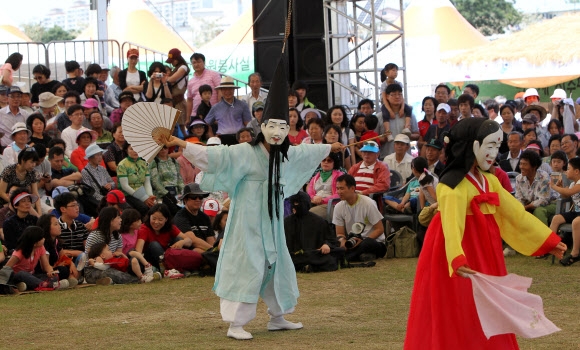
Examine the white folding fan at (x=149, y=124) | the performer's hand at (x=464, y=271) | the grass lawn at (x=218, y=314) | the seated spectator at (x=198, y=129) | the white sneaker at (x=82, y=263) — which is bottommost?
the grass lawn at (x=218, y=314)

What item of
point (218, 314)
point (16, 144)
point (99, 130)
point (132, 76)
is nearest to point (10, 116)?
point (99, 130)

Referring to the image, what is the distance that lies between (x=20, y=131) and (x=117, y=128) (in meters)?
1.13

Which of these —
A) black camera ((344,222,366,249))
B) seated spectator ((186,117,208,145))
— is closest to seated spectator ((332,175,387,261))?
black camera ((344,222,366,249))

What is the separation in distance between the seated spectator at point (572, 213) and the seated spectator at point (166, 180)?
159 inches

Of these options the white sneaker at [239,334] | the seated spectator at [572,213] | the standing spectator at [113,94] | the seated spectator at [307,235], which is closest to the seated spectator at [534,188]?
the seated spectator at [572,213]

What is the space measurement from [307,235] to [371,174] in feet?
5.10

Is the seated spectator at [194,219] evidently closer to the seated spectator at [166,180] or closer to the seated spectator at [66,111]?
the seated spectator at [166,180]

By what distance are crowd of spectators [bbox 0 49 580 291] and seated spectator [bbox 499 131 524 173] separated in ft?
0.05

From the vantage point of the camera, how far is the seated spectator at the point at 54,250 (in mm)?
9570

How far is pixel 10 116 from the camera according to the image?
1222 cm

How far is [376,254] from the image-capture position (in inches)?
432

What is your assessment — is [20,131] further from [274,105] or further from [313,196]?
[274,105]

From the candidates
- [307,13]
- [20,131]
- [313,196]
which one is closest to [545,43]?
[307,13]

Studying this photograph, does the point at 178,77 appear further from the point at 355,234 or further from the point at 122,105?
the point at 355,234
